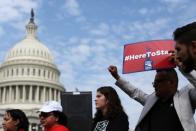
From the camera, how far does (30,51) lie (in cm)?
8838

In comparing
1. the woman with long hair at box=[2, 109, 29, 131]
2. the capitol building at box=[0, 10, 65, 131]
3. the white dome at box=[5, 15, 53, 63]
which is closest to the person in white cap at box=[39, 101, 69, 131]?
the woman with long hair at box=[2, 109, 29, 131]

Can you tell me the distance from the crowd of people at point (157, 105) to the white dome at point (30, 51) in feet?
266

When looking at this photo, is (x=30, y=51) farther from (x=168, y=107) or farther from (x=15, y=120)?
(x=168, y=107)

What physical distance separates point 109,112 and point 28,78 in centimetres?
8011

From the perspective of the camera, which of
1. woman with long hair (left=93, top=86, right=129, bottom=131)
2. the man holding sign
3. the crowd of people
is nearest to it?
the crowd of people

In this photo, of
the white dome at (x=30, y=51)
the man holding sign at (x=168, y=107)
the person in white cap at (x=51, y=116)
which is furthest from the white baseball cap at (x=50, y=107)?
the white dome at (x=30, y=51)

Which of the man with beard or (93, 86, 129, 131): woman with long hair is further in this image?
(93, 86, 129, 131): woman with long hair

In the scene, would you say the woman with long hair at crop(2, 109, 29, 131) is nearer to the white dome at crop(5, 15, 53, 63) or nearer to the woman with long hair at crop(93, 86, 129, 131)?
the woman with long hair at crop(93, 86, 129, 131)

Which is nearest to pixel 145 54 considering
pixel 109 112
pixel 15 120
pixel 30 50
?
pixel 109 112

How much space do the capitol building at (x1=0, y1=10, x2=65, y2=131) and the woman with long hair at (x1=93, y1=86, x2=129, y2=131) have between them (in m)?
75.8

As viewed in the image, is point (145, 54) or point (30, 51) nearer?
point (145, 54)

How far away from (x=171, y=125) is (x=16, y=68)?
82976 mm

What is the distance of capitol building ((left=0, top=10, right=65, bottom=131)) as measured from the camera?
274ft

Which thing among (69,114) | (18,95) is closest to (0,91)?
(18,95)
